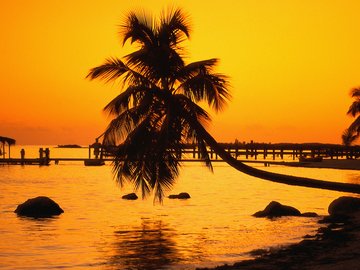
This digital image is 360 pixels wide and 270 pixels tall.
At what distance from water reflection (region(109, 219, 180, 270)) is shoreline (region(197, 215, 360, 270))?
11.4 ft

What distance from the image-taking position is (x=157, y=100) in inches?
789

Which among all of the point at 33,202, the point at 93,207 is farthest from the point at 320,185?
the point at 93,207

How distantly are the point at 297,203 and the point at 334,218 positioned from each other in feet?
52.3

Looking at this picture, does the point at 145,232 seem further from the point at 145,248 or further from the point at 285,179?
the point at 285,179

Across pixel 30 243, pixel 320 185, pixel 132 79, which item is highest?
pixel 132 79

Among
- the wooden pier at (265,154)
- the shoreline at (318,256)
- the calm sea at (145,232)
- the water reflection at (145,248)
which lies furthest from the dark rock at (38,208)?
the wooden pier at (265,154)

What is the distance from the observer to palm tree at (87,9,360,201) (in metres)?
19.6

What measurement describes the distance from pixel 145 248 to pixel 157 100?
23.3 feet

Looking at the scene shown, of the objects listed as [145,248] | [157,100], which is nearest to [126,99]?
[157,100]

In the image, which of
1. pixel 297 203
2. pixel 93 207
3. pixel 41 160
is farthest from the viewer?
pixel 41 160

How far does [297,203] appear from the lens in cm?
4656

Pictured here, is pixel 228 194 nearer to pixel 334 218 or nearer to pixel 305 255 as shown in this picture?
pixel 334 218

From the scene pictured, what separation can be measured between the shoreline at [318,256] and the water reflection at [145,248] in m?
3.49

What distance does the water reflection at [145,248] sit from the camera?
2103 cm
